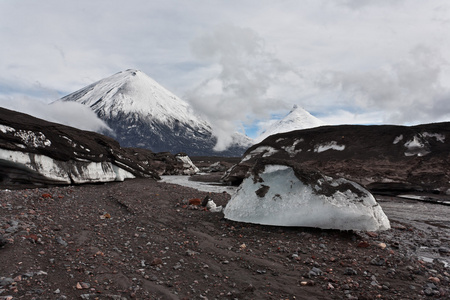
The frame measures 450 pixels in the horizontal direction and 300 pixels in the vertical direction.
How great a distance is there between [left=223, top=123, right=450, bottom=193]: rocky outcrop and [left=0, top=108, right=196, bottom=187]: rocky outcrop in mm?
14520

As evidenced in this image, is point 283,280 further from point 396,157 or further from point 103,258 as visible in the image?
point 396,157

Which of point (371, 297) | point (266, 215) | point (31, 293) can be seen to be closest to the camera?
point (31, 293)

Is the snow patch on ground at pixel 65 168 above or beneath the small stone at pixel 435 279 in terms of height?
above

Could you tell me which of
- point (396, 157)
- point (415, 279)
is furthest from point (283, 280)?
point (396, 157)

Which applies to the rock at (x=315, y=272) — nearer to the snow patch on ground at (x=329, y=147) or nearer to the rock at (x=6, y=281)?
the rock at (x=6, y=281)

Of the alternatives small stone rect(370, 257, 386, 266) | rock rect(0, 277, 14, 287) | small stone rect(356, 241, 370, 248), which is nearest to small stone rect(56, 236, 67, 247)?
rock rect(0, 277, 14, 287)

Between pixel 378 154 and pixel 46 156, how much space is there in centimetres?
3152

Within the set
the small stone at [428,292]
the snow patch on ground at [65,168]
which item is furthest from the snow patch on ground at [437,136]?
the snow patch on ground at [65,168]

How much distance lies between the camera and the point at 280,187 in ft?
35.0

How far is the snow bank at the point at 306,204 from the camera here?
31.3 ft

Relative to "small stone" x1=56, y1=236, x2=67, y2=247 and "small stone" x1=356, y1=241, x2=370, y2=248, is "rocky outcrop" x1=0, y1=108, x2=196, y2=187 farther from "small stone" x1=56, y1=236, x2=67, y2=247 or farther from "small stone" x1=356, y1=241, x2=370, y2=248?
"small stone" x1=356, y1=241, x2=370, y2=248

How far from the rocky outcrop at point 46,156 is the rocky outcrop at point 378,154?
47.6ft

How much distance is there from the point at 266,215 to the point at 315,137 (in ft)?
93.6

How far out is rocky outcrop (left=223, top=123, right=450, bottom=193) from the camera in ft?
78.6
